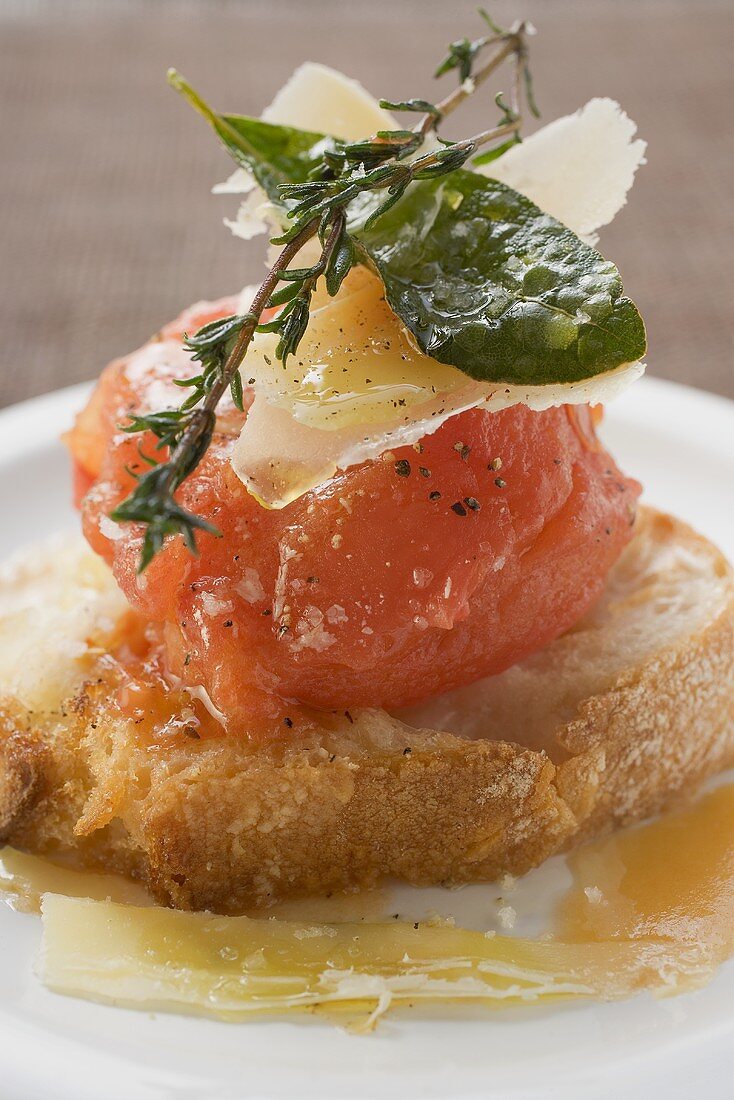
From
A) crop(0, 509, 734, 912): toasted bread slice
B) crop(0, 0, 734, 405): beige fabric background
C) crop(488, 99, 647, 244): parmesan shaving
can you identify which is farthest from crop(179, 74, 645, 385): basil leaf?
crop(0, 0, 734, 405): beige fabric background

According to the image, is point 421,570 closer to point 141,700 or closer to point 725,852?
point 141,700

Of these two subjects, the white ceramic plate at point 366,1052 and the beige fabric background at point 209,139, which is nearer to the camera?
the white ceramic plate at point 366,1052

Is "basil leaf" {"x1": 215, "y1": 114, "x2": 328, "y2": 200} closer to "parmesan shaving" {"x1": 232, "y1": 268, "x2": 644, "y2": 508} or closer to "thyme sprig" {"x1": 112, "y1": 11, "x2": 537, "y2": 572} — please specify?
"thyme sprig" {"x1": 112, "y1": 11, "x2": 537, "y2": 572}

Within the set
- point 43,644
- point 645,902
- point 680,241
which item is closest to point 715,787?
point 645,902

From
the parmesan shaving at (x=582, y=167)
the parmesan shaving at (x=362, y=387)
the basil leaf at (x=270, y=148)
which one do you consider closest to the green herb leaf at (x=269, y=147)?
the basil leaf at (x=270, y=148)

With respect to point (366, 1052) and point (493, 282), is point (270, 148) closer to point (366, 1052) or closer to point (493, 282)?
point (493, 282)

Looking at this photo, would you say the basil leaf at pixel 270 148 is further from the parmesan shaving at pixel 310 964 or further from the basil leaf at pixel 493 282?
the parmesan shaving at pixel 310 964
